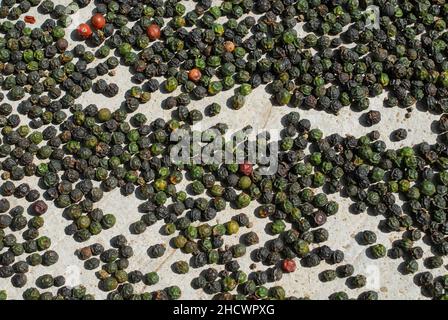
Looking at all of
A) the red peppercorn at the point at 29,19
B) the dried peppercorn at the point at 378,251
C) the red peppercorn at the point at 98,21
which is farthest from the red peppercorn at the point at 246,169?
the red peppercorn at the point at 29,19

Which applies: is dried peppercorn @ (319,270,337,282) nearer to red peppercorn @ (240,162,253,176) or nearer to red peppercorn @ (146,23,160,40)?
red peppercorn @ (240,162,253,176)

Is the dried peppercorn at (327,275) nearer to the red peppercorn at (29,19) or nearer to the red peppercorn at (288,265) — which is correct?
the red peppercorn at (288,265)

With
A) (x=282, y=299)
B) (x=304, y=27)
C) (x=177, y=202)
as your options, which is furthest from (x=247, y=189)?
(x=304, y=27)

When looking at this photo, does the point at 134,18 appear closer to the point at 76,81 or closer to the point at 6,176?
the point at 76,81

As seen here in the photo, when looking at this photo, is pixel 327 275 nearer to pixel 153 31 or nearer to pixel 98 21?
pixel 153 31

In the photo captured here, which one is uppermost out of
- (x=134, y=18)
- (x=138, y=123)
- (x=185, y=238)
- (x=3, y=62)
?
(x=134, y=18)

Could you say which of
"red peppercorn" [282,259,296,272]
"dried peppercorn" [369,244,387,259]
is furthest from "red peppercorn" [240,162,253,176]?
"dried peppercorn" [369,244,387,259]
